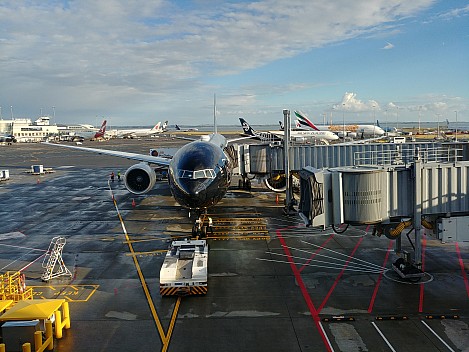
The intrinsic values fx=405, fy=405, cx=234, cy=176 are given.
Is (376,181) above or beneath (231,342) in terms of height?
above

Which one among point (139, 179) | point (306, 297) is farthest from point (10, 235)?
point (306, 297)

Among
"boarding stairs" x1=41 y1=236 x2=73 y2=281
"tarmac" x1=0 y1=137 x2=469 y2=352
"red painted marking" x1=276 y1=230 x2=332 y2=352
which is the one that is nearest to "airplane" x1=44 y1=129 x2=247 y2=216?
"tarmac" x1=0 y1=137 x2=469 y2=352

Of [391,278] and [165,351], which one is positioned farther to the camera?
[391,278]

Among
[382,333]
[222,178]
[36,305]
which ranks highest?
[222,178]

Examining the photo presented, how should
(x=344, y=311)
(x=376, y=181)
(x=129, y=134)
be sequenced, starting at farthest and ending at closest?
(x=129, y=134) < (x=376, y=181) < (x=344, y=311)

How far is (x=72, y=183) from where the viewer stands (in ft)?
174

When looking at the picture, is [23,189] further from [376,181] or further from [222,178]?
[376,181]

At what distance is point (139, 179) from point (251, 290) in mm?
19050

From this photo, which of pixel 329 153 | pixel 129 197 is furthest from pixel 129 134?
pixel 329 153

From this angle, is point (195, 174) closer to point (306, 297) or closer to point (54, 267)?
point (54, 267)

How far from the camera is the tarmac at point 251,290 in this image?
13.7 meters

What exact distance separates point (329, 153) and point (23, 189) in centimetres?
3621

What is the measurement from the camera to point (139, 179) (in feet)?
112

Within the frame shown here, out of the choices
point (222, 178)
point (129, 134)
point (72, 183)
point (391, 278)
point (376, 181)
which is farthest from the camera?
point (129, 134)
